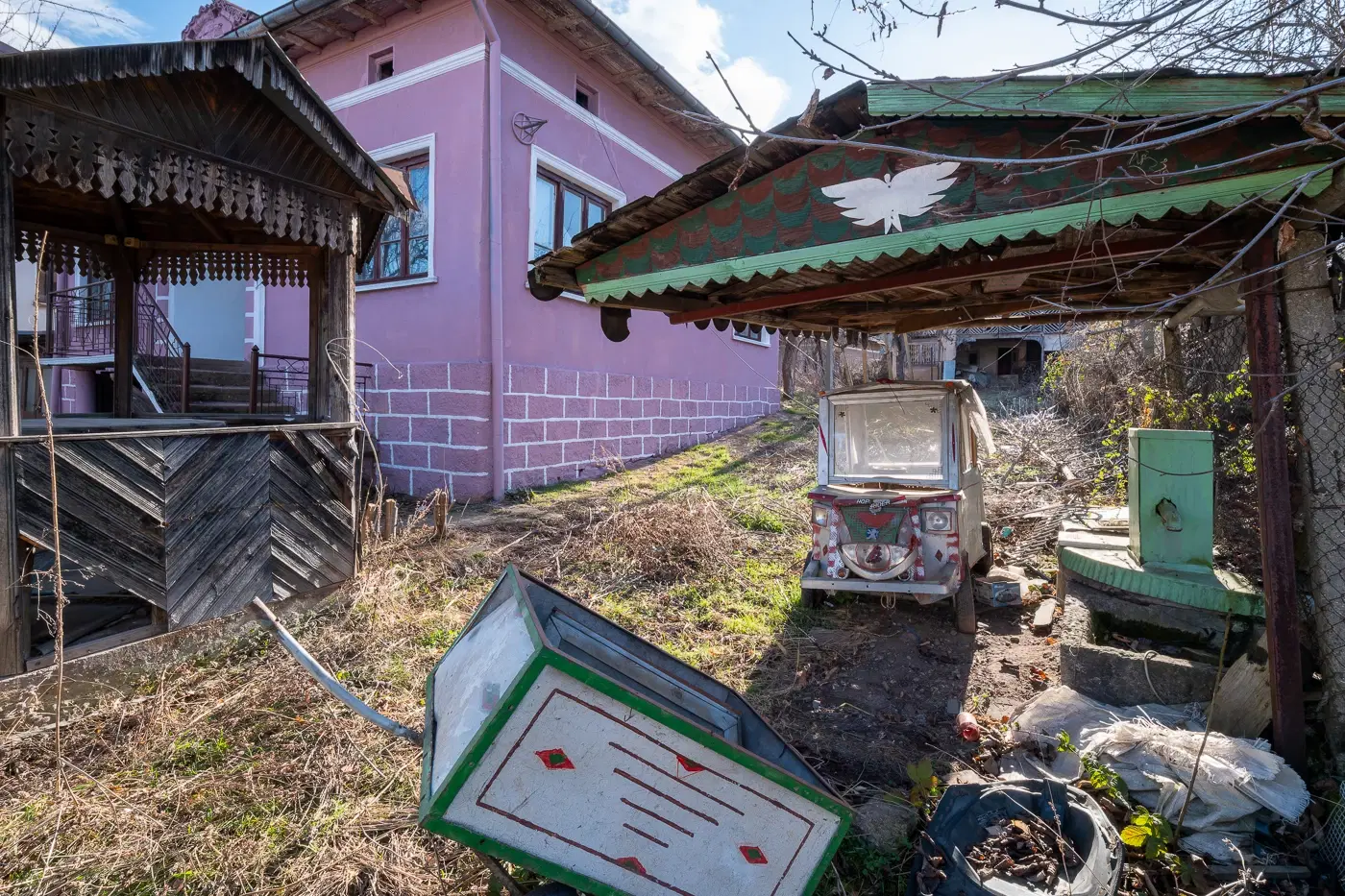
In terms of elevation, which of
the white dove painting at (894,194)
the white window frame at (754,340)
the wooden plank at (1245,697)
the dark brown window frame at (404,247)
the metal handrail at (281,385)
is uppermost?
the dark brown window frame at (404,247)

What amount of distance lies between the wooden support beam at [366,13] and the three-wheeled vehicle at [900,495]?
842 centimetres

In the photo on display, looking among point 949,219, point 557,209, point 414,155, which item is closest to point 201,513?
point 949,219

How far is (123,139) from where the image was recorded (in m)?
4.09

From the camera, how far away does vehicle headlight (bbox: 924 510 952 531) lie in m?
5.18

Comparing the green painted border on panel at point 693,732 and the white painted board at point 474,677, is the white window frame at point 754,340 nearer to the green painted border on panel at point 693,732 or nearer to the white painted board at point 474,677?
the white painted board at point 474,677

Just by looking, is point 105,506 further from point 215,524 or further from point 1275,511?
point 1275,511

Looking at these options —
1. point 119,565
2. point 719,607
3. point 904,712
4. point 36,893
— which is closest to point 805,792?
point 904,712

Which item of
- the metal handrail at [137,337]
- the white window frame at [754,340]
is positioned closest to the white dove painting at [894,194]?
the metal handrail at [137,337]

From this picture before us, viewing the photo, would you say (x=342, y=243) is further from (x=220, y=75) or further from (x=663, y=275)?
(x=663, y=275)

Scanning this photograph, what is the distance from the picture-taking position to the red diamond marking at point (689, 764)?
2035mm

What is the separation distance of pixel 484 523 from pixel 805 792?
20.5 feet

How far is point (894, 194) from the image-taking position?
11.5 feet

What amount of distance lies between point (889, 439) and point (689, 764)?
438 centimetres

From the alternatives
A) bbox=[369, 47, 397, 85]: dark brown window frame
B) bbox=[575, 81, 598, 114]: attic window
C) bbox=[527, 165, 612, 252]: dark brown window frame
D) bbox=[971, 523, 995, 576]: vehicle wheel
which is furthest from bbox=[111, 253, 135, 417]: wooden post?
bbox=[971, 523, 995, 576]: vehicle wheel
